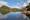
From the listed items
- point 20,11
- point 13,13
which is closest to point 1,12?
point 13,13

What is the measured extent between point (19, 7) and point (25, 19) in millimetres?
200

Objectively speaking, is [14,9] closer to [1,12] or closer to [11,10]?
[11,10]

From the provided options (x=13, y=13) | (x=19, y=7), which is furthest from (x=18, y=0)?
(x=13, y=13)

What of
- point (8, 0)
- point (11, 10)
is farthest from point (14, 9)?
point (8, 0)

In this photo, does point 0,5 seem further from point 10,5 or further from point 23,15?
point 23,15

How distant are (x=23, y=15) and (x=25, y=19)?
0.07 meters

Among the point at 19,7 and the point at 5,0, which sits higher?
the point at 5,0

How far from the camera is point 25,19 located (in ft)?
2.71

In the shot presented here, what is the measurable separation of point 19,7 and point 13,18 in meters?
0.19

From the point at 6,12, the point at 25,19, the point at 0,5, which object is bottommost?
the point at 25,19

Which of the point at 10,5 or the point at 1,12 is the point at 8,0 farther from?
the point at 1,12

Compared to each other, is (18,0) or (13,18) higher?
(18,0)

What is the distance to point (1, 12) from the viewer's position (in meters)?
0.81

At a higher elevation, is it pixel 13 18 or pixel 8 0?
pixel 8 0
